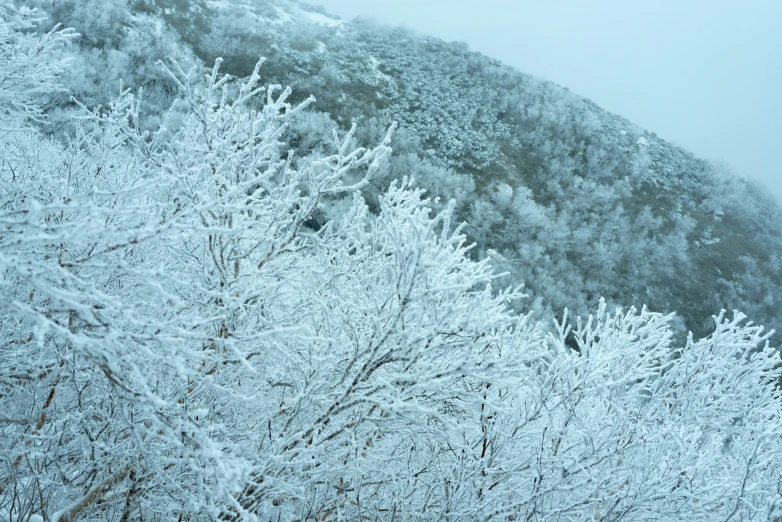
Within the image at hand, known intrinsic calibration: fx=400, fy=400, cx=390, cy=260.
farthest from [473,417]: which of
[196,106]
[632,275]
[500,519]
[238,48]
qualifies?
[238,48]

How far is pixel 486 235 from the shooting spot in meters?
21.2

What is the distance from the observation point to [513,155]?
28.4 meters

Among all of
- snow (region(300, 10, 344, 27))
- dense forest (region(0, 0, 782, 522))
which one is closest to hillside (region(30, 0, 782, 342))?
dense forest (region(0, 0, 782, 522))

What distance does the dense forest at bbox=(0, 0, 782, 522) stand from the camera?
2.89 m

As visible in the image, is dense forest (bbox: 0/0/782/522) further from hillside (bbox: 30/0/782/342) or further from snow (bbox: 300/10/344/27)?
snow (bbox: 300/10/344/27)

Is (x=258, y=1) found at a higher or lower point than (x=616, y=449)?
higher

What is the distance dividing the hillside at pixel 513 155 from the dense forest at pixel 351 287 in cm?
23

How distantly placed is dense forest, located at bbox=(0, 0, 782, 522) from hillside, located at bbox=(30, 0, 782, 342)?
9.1 inches

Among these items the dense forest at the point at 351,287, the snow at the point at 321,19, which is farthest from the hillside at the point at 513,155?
the snow at the point at 321,19

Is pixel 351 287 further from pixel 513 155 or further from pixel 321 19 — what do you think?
pixel 321 19

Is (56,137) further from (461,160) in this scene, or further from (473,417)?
(461,160)

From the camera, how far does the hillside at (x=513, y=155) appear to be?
20953 millimetres

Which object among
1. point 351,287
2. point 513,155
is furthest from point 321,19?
point 351,287

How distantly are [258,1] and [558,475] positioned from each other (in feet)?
136
